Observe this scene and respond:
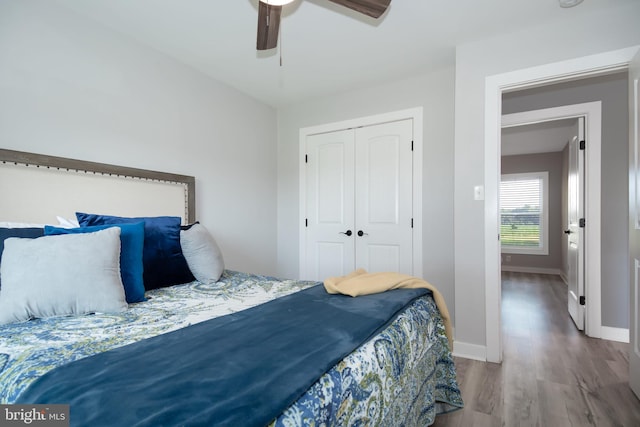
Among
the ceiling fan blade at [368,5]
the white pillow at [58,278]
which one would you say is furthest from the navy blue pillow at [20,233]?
the ceiling fan blade at [368,5]

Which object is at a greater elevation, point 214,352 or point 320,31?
point 320,31

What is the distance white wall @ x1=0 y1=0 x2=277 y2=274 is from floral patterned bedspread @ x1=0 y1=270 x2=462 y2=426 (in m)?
1.22

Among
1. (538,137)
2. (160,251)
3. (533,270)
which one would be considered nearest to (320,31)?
(160,251)

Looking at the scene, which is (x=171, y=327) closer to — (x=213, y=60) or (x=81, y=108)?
(x=81, y=108)

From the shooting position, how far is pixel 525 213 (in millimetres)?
6762

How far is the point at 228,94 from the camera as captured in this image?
3283mm

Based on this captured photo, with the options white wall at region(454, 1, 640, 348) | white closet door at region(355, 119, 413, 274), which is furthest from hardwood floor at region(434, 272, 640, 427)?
white closet door at region(355, 119, 413, 274)

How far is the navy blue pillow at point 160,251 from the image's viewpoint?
6.08 feet

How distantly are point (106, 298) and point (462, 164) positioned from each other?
2564 mm

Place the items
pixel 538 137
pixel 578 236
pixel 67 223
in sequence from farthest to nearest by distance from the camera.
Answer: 1. pixel 538 137
2. pixel 578 236
3. pixel 67 223

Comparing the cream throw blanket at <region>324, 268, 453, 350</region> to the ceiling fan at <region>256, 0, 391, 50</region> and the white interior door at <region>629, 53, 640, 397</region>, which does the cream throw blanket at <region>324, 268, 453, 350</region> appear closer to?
the white interior door at <region>629, 53, 640, 397</region>

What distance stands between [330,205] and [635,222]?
2500 millimetres

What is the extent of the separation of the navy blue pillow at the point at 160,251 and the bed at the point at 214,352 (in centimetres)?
1

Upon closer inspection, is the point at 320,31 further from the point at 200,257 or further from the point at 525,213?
the point at 525,213
